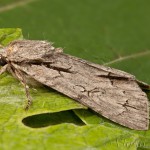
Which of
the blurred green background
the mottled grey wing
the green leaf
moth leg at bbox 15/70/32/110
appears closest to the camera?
moth leg at bbox 15/70/32/110

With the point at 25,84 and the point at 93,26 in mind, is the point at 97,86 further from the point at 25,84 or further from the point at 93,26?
the point at 93,26

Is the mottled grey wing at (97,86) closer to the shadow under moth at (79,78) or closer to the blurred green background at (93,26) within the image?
the shadow under moth at (79,78)

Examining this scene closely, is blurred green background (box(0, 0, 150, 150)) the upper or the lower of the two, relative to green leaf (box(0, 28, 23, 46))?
upper

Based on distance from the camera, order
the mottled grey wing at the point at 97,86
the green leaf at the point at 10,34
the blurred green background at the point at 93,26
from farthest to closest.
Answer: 1. the blurred green background at the point at 93,26
2. the green leaf at the point at 10,34
3. the mottled grey wing at the point at 97,86

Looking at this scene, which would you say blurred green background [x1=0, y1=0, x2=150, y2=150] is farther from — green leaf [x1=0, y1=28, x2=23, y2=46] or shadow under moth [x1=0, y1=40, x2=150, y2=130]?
shadow under moth [x1=0, y1=40, x2=150, y2=130]

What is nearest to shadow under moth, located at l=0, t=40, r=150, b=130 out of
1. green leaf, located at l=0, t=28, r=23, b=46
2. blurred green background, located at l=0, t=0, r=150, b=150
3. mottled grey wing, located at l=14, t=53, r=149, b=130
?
mottled grey wing, located at l=14, t=53, r=149, b=130

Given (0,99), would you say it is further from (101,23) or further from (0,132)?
(101,23)

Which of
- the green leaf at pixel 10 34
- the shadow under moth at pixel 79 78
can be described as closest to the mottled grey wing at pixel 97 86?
the shadow under moth at pixel 79 78

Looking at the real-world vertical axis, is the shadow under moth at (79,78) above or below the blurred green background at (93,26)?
below
